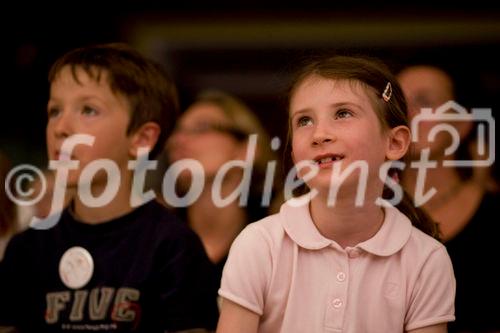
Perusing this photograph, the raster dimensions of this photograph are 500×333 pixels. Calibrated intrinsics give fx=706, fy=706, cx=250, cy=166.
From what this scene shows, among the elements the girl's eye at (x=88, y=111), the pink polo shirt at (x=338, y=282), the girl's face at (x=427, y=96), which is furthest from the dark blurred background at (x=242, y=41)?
the pink polo shirt at (x=338, y=282)

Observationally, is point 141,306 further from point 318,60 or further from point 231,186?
point 318,60

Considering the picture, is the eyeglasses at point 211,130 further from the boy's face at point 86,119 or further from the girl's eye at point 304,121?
the girl's eye at point 304,121

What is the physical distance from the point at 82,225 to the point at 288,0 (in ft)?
1.95

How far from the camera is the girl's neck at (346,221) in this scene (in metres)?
1.12

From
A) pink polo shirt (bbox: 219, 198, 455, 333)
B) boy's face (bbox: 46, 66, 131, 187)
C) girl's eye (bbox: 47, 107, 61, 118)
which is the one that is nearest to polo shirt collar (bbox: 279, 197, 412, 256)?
pink polo shirt (bbox: 219, 198, 455, 333)

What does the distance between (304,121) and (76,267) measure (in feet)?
1.70

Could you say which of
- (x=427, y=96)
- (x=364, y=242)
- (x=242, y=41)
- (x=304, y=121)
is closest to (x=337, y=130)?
(x=304, y=121)

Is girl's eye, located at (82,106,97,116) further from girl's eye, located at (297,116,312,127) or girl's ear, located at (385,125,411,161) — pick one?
girl's ear, located at (385,125,411,161)

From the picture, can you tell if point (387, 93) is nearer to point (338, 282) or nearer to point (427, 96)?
point (427, 96)

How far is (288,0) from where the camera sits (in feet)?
4.59

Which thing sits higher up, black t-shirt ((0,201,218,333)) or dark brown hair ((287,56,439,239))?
dark brown hair ((287,56,439,239))

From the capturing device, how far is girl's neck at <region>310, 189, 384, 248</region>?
112 cm

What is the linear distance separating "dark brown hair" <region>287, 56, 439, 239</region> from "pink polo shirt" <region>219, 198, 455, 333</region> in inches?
4.7

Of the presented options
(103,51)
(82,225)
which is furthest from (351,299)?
(103,51)
